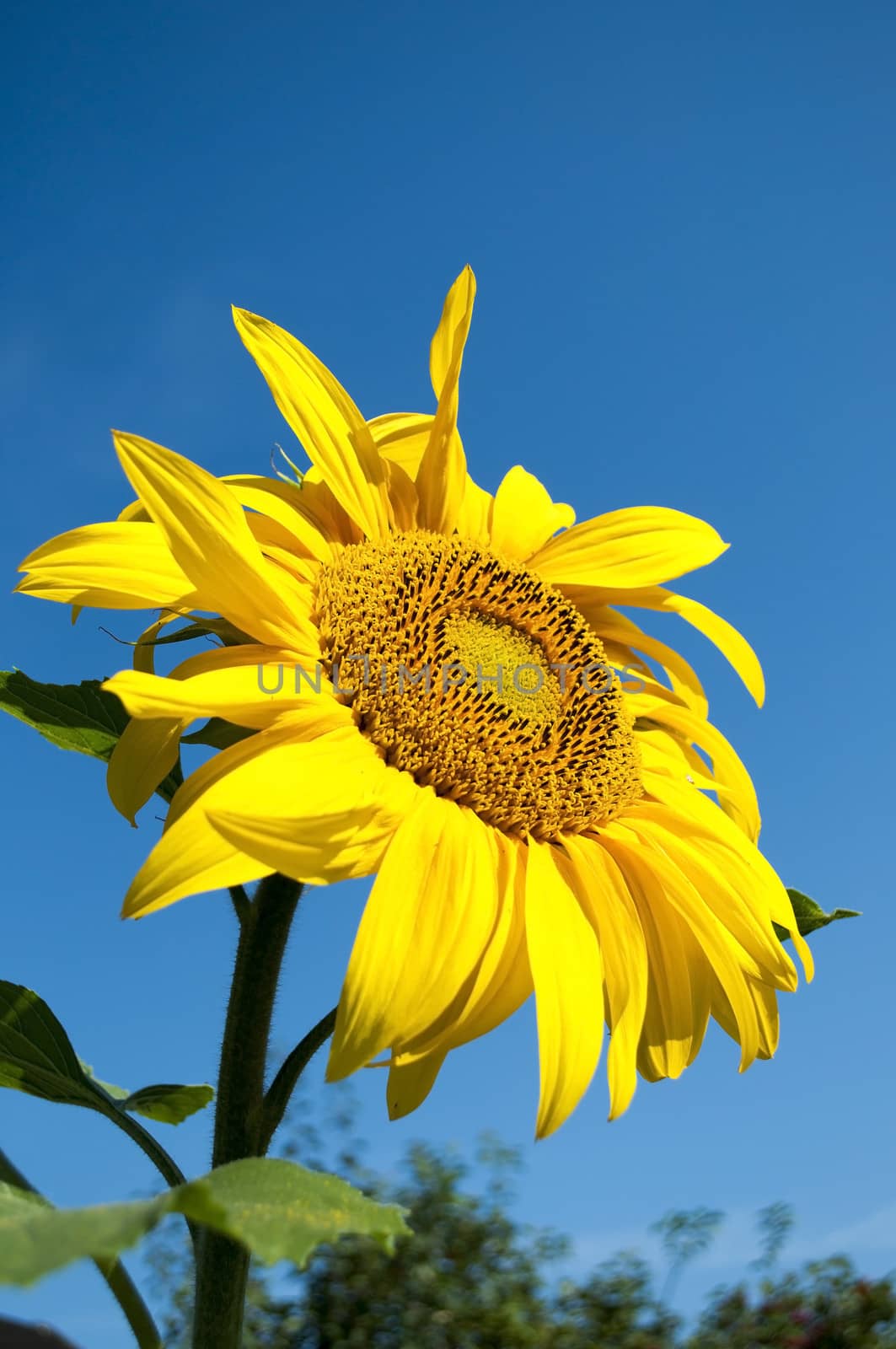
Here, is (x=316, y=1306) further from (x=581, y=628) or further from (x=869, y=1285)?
(x=581, y=628)

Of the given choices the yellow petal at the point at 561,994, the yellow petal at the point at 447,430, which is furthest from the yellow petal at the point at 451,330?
the yellow petal at the point at 561,994

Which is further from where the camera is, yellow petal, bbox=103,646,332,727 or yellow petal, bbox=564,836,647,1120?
yellow petal, bbox=564,836,647,1120

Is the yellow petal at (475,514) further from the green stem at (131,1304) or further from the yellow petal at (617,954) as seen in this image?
the green stem at (131,1304)

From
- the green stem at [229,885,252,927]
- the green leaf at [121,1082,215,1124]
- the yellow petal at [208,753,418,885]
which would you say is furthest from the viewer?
the green leaf at [121,1082,215,1124]

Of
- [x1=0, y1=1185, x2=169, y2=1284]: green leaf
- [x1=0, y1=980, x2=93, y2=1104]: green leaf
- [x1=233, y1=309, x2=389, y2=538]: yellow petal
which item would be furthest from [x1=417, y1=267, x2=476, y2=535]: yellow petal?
[x1=0, y1=1185, x2=169, y2=1284]: green leaf

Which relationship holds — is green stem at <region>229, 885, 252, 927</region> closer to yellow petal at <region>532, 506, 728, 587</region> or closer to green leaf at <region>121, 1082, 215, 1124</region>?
green leaf at <region>121, 1082, 215, 1124</region>

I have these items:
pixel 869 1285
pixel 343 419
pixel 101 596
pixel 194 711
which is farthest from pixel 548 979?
pixel 869 1285
